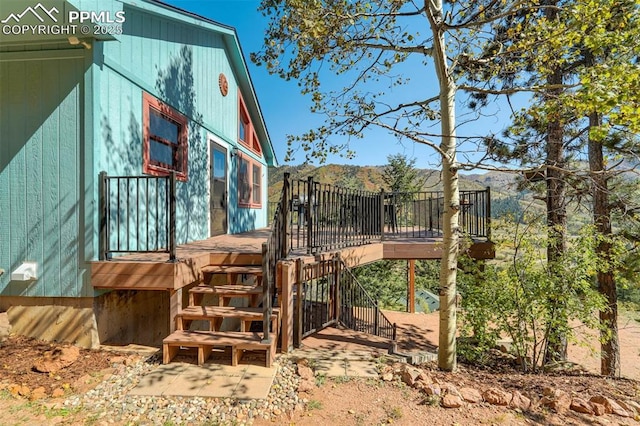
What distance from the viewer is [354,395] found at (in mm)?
2986

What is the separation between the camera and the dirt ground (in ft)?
8.56

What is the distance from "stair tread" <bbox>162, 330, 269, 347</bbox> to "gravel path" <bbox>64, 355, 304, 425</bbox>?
506 millimetres

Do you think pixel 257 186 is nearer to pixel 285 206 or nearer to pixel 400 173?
pixel 285 206

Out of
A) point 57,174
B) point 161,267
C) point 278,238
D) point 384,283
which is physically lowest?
point 384,283

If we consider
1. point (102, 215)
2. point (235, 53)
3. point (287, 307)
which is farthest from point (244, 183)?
point (287, 307)

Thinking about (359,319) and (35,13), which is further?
(359,319)

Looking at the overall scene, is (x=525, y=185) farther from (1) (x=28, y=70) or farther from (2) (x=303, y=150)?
(1) (x=28, y=70)

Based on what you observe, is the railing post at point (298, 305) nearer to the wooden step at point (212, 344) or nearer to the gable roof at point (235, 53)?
the wooden step at point (212, 344)

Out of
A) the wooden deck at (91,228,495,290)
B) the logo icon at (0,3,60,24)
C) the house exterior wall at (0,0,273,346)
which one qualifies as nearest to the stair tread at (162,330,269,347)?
the wooden deck at (91,228,495,290)

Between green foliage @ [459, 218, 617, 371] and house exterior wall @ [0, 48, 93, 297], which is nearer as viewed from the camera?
house exterior wall @ [0, 48, 93, 297]

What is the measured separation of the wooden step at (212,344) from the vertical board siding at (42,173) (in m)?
1.50

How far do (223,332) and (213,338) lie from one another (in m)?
0.23

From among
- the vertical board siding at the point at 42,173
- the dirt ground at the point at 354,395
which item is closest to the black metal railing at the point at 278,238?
the dirt ground at the point at 354,395

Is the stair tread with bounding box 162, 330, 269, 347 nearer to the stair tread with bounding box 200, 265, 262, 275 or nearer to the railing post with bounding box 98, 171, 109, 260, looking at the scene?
the stair tread with bounding box 200, 265, 262, 275
